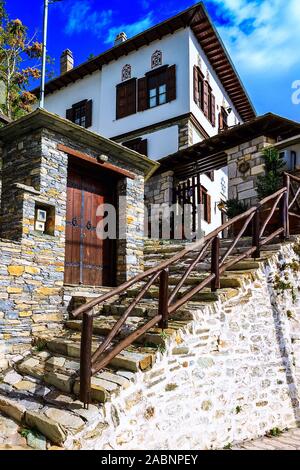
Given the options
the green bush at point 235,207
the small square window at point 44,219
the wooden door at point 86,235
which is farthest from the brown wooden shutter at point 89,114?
the small square window at point 44,219

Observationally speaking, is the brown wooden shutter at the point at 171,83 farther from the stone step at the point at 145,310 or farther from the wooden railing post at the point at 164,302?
the wooden railing post at the point at 164,302

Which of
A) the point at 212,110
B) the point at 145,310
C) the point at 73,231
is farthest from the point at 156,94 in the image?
the point at 145,310

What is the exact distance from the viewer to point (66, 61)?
723 inches

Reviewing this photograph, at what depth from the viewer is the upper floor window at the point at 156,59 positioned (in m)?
14.4

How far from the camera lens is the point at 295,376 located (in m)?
5.53

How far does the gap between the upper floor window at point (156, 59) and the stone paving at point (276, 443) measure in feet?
42.6

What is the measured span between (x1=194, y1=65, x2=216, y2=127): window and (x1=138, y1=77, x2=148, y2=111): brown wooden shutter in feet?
6.22

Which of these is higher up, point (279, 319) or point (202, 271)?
point (202, 271)

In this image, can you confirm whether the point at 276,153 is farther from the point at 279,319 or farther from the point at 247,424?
the point at 247,424

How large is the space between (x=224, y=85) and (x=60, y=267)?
13882 millimetres

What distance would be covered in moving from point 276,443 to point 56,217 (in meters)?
4.30
